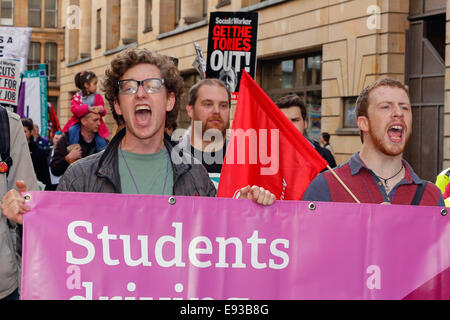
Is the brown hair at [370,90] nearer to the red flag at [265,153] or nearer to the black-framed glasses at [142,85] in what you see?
the red flag at [265,153]

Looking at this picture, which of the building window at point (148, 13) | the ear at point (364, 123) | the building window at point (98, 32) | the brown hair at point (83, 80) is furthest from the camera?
the building window at point (98, 32)

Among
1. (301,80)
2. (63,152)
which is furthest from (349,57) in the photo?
(63,152)

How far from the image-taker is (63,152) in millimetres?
8000

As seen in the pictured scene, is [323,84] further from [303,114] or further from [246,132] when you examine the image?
[246,132]

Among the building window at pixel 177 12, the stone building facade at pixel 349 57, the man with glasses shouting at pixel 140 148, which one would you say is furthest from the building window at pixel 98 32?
the man with glasses shouting at pixel 140 148

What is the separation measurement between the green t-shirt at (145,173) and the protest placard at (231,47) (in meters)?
5.17

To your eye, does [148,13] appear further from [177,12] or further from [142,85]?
[142,85]

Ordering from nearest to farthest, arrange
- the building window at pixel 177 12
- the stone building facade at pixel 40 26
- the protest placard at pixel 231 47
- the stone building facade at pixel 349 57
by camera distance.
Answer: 1. the protest placard at pixel 231 47
2. the stone building facade at pixel 349 57
3. the building window at pixel 177 12
4. the stone building facade at pixel 40 26

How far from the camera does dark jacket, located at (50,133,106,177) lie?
7.84 metres

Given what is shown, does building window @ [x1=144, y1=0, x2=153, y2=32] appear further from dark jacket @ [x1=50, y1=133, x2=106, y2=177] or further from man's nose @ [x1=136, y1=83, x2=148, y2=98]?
man's nose @ [x1=136, y1=83, x2=148, y2=98]

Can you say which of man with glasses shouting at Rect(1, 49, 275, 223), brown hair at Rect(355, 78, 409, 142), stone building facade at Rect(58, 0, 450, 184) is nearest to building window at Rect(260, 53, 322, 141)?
stone building facade at Rect(58, 0, 450, 184)

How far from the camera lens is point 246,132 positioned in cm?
452

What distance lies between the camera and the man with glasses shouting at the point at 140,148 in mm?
3541

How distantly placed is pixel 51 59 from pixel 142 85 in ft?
201
